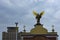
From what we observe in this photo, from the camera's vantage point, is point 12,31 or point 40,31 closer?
point 40,31

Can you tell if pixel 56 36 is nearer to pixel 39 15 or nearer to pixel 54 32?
pixel 54 32

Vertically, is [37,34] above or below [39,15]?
below

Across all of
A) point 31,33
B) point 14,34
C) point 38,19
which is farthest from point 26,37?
point 14,34

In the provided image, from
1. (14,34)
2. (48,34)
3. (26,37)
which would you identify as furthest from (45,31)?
(14,34)

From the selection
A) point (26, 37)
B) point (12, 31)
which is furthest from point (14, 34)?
point (26, 37)

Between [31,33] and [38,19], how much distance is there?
8.15 feet

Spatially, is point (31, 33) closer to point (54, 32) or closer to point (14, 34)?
point (54, 32)

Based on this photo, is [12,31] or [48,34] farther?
[12,31]

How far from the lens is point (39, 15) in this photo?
121 ft

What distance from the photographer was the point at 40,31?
3619 cm

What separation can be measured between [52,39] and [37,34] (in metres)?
2.41

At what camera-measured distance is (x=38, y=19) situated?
121 feet

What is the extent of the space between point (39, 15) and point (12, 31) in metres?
22.0

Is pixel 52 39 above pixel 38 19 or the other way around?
the other way around
